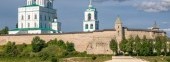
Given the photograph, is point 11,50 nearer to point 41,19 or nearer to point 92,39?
point 92,39

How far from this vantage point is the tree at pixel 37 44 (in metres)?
60.6

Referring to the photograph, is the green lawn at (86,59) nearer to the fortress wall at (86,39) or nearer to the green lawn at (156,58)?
the green lawn at (156,58)

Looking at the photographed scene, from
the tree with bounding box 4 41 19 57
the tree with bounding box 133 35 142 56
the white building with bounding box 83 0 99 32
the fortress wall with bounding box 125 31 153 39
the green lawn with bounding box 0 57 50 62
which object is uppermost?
the white building with bounding box 83 0 99 32

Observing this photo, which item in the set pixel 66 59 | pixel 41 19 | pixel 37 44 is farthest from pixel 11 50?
pixel 41 19

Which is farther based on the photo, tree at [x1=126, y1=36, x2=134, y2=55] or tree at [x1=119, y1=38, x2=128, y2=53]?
tree at [x1=119, y1=38, x2=128, y2=53]

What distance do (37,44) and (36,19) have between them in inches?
574

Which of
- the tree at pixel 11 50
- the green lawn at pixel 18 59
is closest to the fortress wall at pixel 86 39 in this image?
the tree at pixel 11 50

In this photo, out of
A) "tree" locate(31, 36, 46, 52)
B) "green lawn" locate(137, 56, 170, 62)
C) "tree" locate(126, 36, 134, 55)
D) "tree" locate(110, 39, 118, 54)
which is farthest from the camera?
"tree" locate(31, 36, 46, 52)

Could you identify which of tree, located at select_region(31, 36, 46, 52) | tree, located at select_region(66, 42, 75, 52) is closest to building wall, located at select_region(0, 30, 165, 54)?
tree, located at select_region(66, 42, 75, 52)

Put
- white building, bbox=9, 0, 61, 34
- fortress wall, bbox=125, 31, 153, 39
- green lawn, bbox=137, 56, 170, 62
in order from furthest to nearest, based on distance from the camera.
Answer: white building, bbox=9, 0, 61, 34 < fortress wall, bbox=125, 31, 153, 39 < green lawn, bbox=137, 56, 170, 62

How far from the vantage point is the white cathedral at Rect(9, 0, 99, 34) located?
73.8 meters

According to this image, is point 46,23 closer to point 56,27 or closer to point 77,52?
point 56,27

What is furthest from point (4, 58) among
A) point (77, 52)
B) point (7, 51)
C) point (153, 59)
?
point (153, 59)

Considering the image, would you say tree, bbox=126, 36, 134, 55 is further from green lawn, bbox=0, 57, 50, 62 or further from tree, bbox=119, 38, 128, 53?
green lawn, bbox=0, 57, 50, 62
